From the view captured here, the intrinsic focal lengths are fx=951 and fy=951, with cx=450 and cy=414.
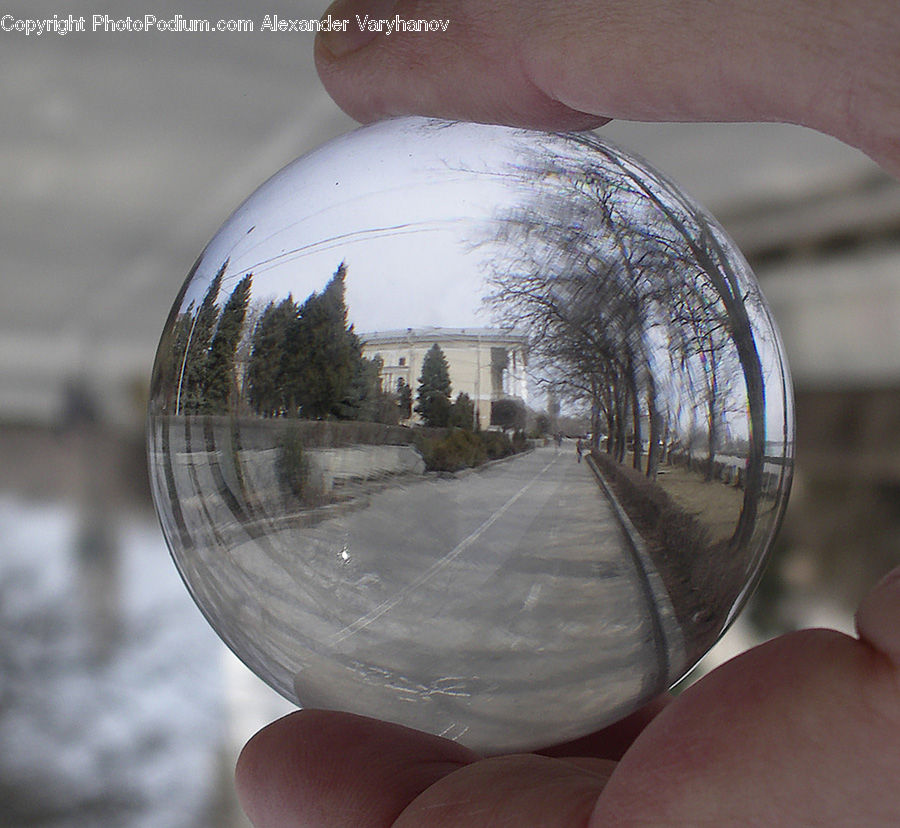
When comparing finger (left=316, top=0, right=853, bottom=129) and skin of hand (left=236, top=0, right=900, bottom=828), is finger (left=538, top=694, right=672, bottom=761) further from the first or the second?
finger (left=316, top=0, right=853, bottom=129)

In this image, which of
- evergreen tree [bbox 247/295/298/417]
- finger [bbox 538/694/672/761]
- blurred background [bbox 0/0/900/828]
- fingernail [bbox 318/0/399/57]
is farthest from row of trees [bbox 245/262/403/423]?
blurred background [bbox 0/0/900/828]

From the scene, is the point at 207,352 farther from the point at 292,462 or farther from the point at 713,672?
the point at 713,672

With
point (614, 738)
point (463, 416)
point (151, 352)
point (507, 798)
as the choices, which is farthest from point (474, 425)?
point (151, 352)

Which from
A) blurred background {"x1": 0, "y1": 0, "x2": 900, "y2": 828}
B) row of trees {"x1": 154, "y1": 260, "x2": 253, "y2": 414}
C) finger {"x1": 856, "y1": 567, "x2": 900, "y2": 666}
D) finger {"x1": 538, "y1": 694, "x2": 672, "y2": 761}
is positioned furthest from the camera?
blurred background {"x1": 0, "y1": 0, "x2": 900, "y2": 828}

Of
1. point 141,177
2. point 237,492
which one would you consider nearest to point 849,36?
point 237,492

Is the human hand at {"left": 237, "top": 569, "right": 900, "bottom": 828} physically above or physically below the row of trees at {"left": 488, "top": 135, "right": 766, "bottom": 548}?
below

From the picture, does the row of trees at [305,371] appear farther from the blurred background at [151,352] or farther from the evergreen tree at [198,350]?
the blurred background at [151,352]
